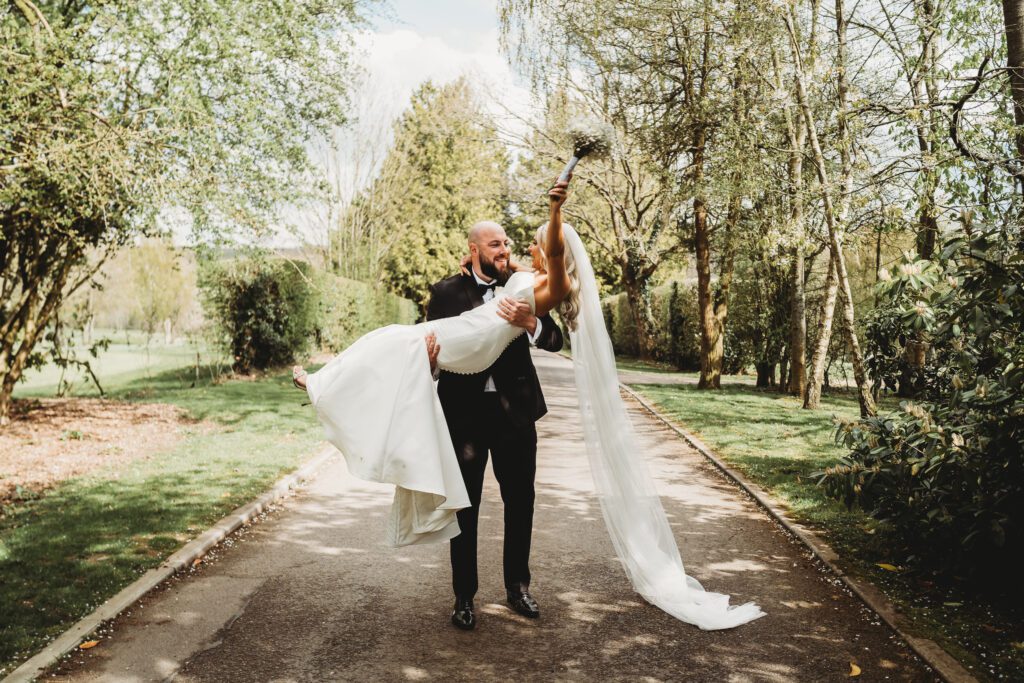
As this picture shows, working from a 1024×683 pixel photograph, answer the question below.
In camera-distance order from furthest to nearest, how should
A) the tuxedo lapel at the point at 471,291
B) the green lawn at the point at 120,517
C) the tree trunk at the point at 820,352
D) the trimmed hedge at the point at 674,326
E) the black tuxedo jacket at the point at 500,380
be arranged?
the trimmed hedge at the point at 674,326
the tree trunk at the point at 820,352
the green lawn at the point at 120,517
the tuxedo lapel at the point at 471,291
the black tuxedo jacket at the point at 500,380

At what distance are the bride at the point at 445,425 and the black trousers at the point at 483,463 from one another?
254mm

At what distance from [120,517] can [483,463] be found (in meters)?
4.09

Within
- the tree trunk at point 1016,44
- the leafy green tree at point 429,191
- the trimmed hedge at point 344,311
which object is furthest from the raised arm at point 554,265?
the leafy green tree at point 429,191

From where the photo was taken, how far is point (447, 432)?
418 centimetres

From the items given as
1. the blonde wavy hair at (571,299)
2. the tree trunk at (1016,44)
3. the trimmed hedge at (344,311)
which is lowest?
the blonde wavy hair at (571,299)

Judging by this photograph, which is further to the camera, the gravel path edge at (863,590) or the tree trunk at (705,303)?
the tree trunk at (705,303)

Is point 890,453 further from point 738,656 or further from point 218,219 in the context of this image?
point 218,219

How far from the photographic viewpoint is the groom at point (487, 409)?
4398 millimetres

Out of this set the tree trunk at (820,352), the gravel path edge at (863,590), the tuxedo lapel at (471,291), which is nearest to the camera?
the gravel path edge at (863,590)

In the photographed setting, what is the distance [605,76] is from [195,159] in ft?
39.8

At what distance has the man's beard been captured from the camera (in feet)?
14.7

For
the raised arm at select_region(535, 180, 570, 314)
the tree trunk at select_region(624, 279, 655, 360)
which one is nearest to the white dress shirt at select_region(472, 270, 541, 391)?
the raised arm at select_region(535, 180, 570, 314)

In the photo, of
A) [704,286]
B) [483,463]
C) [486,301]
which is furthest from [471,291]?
[704,286]

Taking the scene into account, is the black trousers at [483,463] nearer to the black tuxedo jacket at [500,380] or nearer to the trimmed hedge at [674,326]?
the black tuxedo jacket at [500,380]
